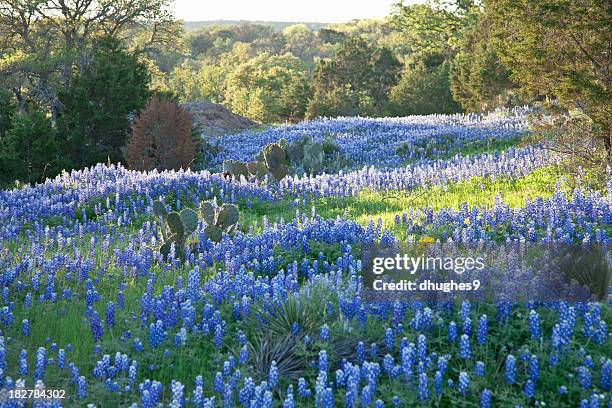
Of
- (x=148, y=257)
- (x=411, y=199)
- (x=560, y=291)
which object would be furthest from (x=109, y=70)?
(x=560, y=291)

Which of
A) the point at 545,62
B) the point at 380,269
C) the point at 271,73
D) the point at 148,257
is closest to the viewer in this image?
the point at 380,269

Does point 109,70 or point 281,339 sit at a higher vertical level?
point 109,70

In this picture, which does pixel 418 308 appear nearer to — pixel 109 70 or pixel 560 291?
pixel 560 291

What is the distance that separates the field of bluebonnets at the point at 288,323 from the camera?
4367 millimetres

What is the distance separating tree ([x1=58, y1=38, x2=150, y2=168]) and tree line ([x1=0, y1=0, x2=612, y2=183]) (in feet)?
0.12

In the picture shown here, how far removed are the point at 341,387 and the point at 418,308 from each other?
94 cm

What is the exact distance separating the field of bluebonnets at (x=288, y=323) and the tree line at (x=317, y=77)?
263 cm

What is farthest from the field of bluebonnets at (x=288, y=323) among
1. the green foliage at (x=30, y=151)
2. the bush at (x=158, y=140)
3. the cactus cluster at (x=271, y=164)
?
the green foliage at (x=30, y=151)

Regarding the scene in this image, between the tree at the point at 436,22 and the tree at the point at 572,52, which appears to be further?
the tree at the point at 436,22

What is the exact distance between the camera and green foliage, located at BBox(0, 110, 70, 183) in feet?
60.2

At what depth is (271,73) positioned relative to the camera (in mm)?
59406

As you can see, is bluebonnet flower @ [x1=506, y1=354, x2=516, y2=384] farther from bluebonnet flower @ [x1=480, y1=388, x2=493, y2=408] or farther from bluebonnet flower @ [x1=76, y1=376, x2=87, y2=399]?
bluebonnet flower @ [x1=76, y1=376, x2=87, y2=399]

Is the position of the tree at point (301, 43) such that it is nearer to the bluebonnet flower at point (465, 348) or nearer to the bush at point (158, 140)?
the bush at point (158, 140)

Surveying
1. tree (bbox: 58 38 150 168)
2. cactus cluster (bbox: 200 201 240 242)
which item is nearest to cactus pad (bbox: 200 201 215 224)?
cactus cluster (bbox: 200 201 240 242)
